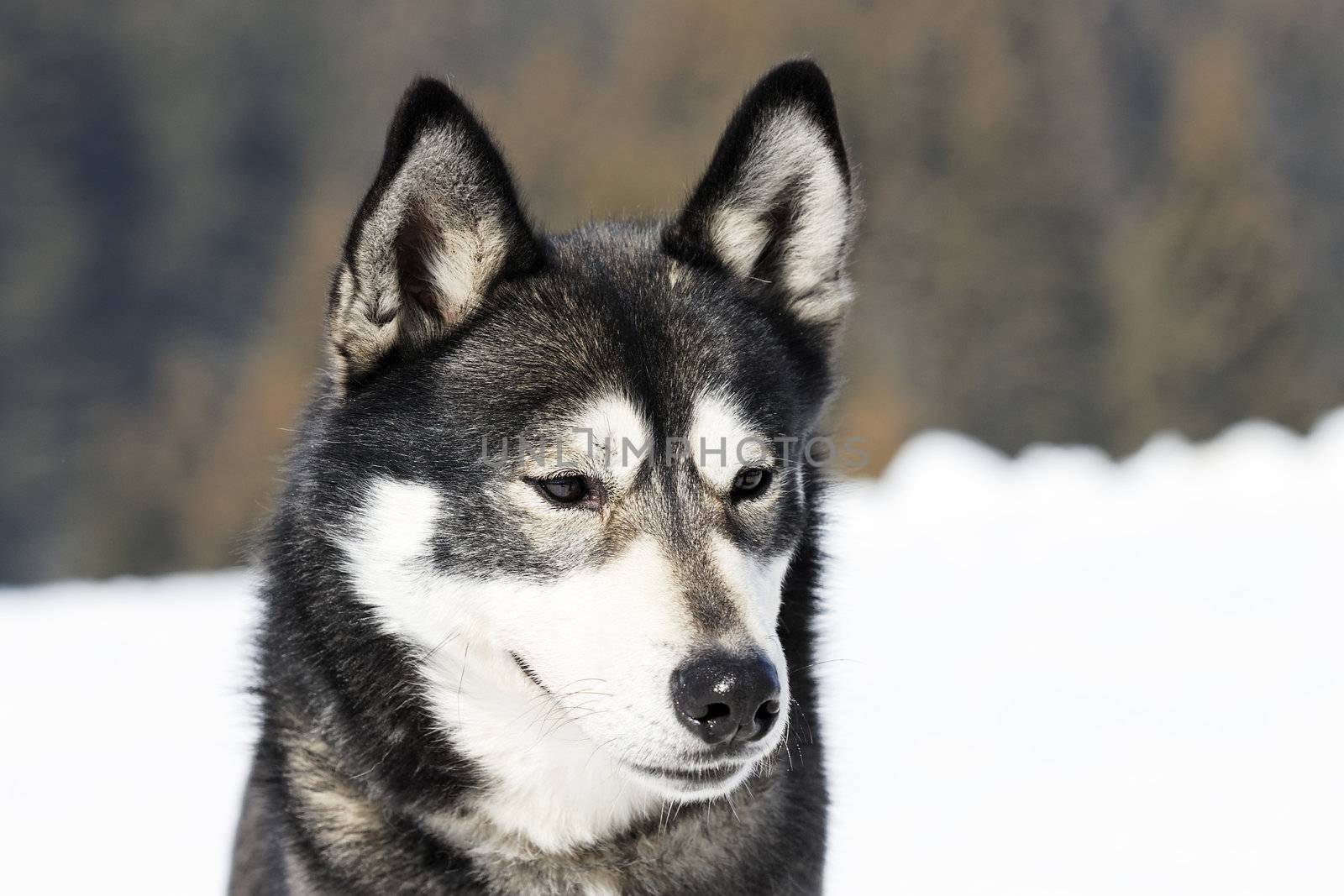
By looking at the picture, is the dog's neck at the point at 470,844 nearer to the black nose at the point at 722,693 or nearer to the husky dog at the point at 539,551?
the husky dog at the point at 539,551

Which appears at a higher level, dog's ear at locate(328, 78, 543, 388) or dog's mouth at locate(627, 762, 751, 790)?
dog's ear at locate(328, 78, 543, 388)

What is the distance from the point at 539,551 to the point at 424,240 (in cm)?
68

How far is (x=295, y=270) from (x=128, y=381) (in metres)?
15.9

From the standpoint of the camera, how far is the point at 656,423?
2482 millimetres

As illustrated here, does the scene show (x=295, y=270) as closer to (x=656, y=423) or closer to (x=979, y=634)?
(x=979, y=634)

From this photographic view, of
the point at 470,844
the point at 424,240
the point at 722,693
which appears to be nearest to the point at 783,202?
the point at 424,240

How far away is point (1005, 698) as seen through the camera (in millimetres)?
5078

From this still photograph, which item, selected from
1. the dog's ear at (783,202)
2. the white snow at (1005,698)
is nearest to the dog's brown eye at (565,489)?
the dog's ear at (783,202)

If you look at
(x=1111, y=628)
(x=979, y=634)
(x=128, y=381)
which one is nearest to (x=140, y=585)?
Answer: (x=979, y=634)

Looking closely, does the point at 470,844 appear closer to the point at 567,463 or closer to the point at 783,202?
the point at 567,463

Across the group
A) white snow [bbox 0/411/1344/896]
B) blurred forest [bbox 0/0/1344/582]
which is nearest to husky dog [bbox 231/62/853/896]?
white snow [bbox 0/411/1344/896]

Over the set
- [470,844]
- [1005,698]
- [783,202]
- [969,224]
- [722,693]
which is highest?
[783,202]

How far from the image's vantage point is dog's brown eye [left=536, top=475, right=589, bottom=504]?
2428mm

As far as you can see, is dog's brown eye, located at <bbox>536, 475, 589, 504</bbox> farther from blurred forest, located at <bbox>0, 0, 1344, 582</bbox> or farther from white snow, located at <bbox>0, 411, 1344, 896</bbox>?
blurred forest, located at <bbox>0, 0, 1344, 582</bbox>
